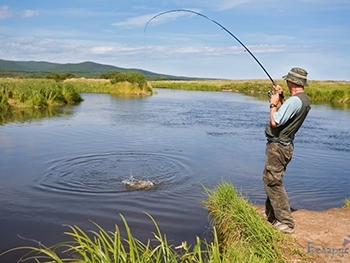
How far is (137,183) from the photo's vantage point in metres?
7.90

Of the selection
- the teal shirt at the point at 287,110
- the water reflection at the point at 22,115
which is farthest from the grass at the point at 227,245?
the water reflection at the point at 22,115

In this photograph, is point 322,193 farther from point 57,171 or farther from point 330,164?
point 57,171

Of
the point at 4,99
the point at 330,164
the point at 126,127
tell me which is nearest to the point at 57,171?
the point at 330,164

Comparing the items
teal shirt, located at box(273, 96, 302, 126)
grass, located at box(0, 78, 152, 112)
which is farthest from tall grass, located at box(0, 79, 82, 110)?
teal shirt, located at box(273, 96, 302, 126)

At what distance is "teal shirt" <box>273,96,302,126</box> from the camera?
4586 mm

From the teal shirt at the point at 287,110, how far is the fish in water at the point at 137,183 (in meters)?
3.61

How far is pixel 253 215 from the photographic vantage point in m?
5.02

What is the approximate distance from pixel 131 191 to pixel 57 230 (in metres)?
2.02

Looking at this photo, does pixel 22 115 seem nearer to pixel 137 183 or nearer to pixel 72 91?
pixel 72 91

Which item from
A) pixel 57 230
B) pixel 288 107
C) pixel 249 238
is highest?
pixel 288 107

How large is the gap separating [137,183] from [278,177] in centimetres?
358

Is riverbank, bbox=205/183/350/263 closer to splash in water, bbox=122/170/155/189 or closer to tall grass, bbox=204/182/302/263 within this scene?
tall grass, bbox=204/182/302/263

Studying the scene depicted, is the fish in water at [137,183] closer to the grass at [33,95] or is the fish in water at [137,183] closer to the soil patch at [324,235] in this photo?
the soil patch at [324,235]

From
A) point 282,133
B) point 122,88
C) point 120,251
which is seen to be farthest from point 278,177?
point 122,88
